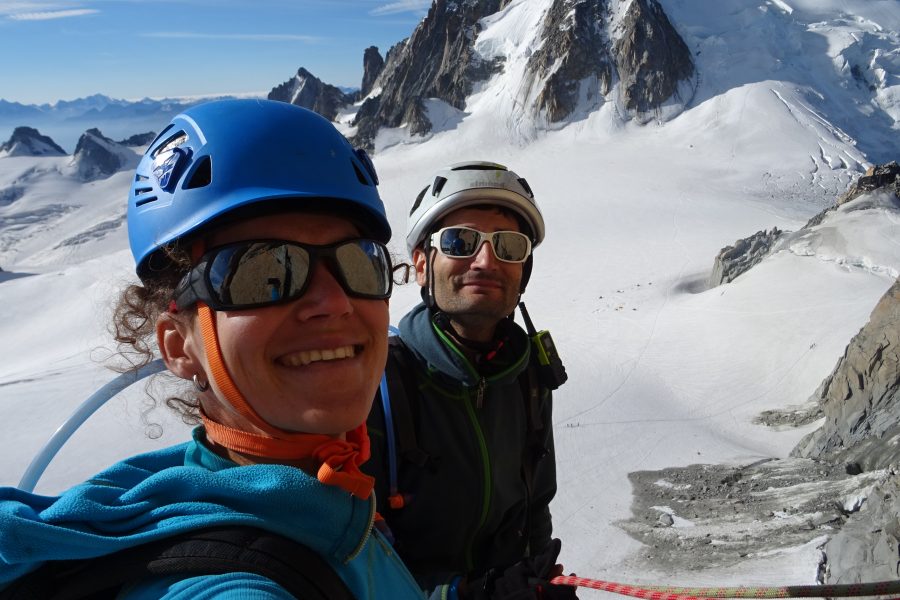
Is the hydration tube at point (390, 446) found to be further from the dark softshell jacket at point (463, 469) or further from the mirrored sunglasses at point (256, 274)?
the mirrored sunglasses at point (256, 274)

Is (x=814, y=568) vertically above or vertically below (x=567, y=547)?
above

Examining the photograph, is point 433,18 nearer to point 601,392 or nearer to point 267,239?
point 601,392

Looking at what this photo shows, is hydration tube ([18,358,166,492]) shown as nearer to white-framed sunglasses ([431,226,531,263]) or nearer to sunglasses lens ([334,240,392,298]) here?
sunglasses lens ([334,240,392,298])

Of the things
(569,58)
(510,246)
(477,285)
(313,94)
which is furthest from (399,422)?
(313,94)

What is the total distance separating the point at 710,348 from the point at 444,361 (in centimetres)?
1477

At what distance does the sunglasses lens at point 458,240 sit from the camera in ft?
12.9

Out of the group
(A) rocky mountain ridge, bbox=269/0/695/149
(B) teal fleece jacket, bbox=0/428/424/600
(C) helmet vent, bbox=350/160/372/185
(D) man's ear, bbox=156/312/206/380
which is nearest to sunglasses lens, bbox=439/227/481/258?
(C) helmet vent, bbox=350/160/372/185

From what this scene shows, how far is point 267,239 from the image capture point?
1.72 m

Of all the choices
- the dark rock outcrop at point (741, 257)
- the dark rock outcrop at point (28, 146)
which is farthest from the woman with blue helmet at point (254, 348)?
the dark rock outcrop at point (28, 146)

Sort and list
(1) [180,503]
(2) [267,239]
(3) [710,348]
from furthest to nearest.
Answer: (3) [710,348] < (2) [267,239] < (1) [180,503]

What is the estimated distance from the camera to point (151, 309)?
6.64ft

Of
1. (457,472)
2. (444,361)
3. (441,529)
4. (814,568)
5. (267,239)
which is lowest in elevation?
(814,568)

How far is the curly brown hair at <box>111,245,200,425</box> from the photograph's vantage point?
1822 millimetres

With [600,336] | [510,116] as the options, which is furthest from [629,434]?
[510,116]
